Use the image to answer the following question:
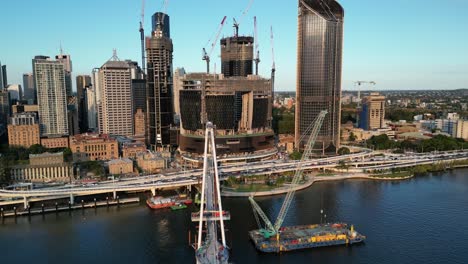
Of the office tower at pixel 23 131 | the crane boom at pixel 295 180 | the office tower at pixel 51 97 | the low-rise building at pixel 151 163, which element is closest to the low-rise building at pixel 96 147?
the low-rise building at pixel 151 163

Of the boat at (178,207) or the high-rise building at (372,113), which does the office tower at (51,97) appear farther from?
the high-rise building at (372,113)

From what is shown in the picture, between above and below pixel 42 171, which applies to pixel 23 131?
above

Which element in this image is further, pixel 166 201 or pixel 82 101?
pixel 82 101

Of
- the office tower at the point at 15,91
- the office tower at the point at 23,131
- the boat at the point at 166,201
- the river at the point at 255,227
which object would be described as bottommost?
the river at the point at 255,227

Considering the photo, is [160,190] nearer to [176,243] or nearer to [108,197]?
[108,197]

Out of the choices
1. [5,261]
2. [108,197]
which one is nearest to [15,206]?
[108,197]

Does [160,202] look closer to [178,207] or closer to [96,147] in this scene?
[178,207]

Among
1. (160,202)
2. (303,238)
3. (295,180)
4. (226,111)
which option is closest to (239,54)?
(226,111)
